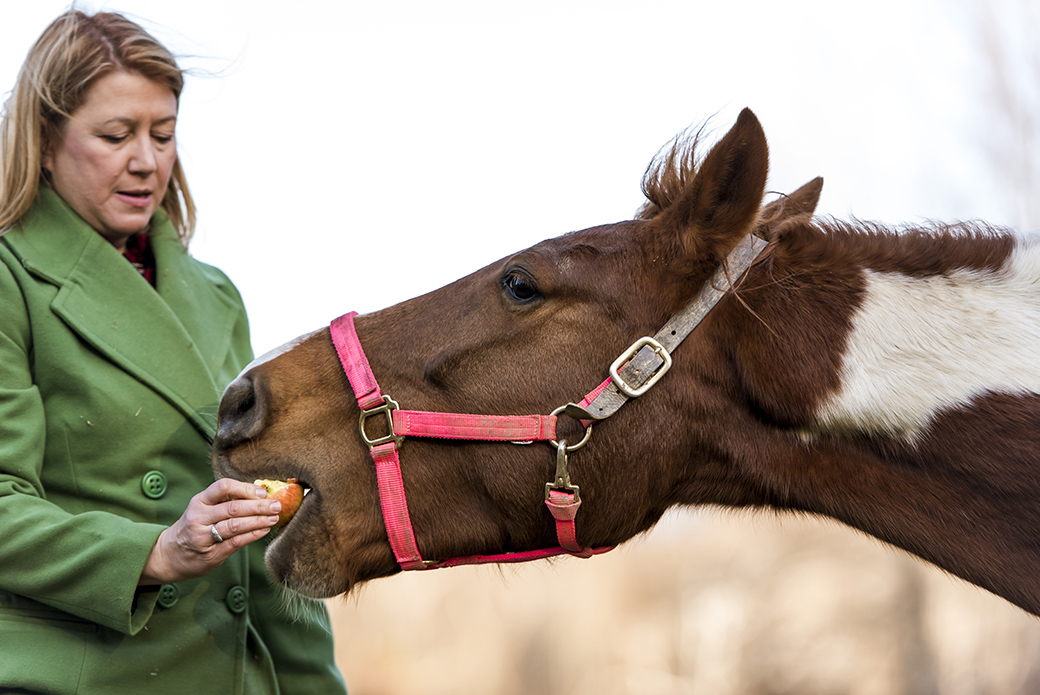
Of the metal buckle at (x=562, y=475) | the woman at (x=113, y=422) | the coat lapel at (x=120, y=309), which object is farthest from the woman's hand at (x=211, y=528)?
the metal buckle at (x=562, y=475)

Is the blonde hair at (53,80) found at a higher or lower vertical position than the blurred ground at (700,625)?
higher

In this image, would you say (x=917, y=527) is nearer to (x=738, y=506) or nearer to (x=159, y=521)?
(x=738, y=506)

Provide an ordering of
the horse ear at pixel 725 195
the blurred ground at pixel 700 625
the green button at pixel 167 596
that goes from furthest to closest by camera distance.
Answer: the blurred ground at pixel 700 625
the green button at pixel 167 596
the horse ear at pixel 725 195

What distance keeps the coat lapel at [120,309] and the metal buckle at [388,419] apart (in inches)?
21.6

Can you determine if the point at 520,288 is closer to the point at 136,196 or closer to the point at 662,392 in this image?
the point at 662,392

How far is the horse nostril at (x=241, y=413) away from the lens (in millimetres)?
1973

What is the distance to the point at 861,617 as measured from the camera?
6316mm

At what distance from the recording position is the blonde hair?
2.23 m

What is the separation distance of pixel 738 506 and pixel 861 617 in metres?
5.08

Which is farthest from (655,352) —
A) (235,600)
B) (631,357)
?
(235,600)

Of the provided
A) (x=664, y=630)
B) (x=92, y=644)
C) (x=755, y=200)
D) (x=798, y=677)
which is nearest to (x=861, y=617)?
(x=798, y=677)

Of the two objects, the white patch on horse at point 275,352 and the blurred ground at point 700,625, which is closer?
the white patch on horse at point 275,352

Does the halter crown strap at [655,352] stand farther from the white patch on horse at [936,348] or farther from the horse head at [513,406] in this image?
the white patch on horse at [936,348]

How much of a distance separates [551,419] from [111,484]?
3.85 ft
